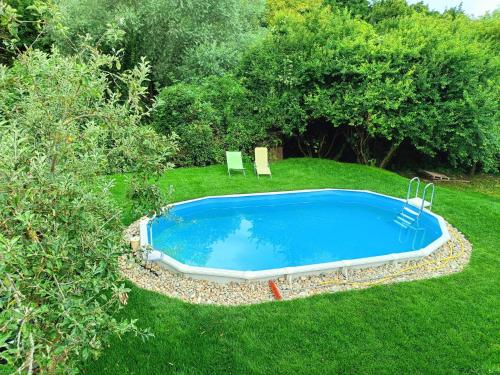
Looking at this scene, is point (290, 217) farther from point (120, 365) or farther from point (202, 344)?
point (120, 365)

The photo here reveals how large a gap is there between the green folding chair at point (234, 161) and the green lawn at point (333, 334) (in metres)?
7.94

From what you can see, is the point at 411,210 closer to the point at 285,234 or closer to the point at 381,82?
the point at 285,234

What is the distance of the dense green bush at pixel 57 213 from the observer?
7.39 ft

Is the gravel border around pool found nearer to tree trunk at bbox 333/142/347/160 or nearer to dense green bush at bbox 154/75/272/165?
dense green bush at bbox 154/75/272/165

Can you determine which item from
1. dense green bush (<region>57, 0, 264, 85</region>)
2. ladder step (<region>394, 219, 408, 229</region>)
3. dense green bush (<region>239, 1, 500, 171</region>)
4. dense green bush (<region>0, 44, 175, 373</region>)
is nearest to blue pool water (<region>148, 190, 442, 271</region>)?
ladder step (<region>394, 219, 408, 229</region>)

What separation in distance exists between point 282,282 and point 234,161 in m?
7.66

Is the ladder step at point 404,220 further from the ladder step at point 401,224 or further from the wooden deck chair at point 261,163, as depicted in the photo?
the wooden deck chair at point 261,163

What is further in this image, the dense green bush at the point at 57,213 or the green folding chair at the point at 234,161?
the green folding chair at the point at 234,161

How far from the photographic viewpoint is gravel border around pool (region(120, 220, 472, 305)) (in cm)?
638

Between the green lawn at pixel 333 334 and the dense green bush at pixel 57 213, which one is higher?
the dense green bush at pixel 57 213

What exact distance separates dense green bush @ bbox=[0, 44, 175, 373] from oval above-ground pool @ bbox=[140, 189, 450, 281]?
11.5 feet

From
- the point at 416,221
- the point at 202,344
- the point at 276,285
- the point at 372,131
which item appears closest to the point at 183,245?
the point at 276,285

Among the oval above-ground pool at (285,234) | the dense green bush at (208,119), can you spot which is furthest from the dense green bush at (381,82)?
the oval above-ground pool at (285,234)

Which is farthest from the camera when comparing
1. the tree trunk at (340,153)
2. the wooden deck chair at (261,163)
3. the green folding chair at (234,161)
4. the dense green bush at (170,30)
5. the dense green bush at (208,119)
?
the tree trunk at (340,153)
